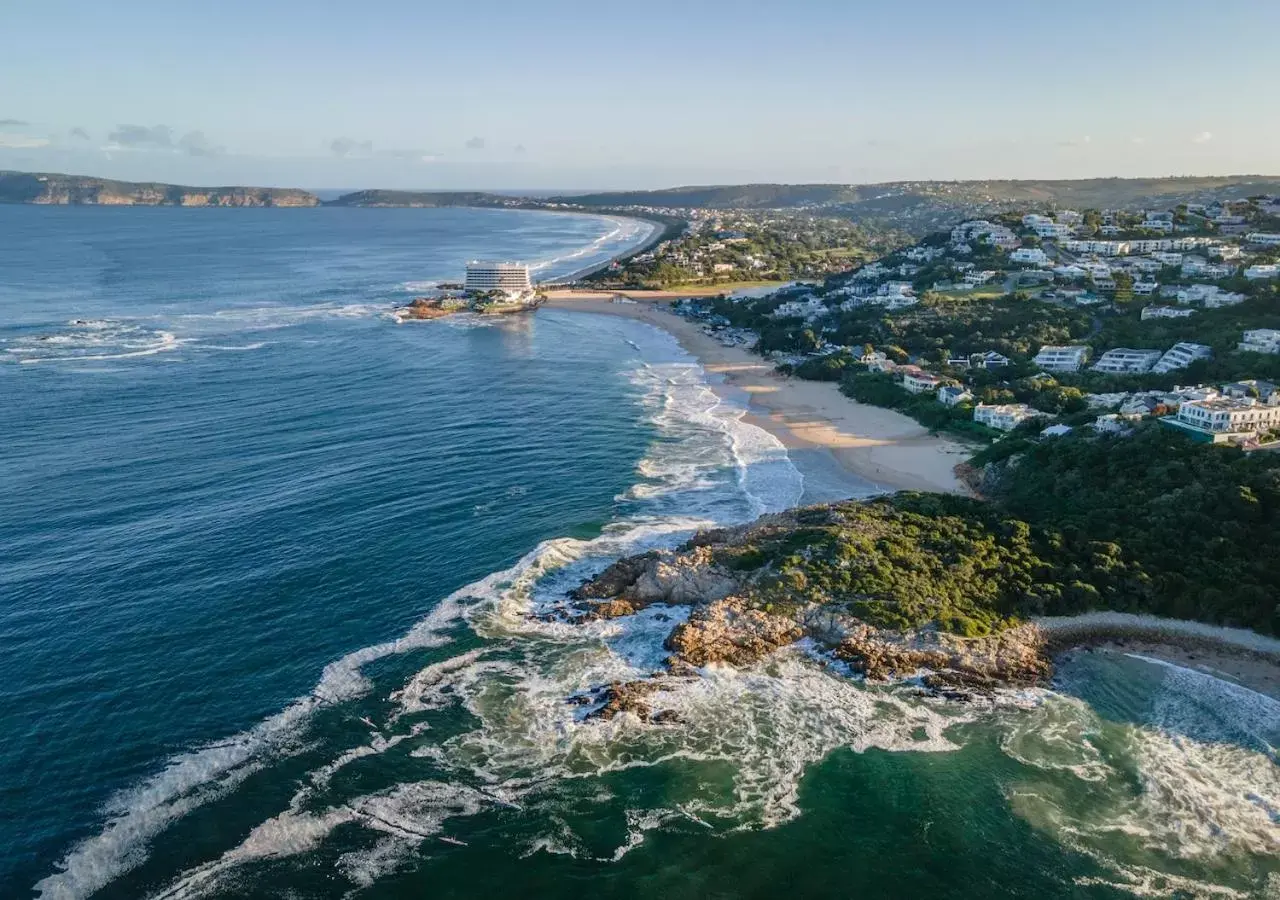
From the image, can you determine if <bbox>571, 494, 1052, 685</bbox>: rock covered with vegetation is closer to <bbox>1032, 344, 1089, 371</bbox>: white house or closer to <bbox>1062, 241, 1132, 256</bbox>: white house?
<bbox>1032, 344, 1089, 371</bbox>: white house

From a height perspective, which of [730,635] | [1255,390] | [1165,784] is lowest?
[1165,784]

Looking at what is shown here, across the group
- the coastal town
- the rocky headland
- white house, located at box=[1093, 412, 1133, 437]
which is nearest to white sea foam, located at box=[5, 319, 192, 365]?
the coastal town

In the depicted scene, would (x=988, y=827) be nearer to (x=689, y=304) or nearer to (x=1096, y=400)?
(x=1096, y=400)

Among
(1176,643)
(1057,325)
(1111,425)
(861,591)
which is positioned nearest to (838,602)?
(861,591)

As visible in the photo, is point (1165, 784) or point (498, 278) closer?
point (1165, 784)

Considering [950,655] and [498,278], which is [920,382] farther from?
[498,278]

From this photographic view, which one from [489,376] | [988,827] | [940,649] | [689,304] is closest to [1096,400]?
[940,649]
